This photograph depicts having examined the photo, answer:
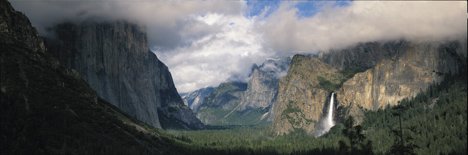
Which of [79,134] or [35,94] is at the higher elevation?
[35,94]

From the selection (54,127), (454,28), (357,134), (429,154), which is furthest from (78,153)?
(454,28)

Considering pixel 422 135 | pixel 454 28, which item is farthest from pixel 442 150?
pixel 454 28

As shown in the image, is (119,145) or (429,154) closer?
(429,154)

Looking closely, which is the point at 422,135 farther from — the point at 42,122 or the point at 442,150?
the point at 42,122

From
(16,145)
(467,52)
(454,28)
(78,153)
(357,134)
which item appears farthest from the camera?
(78,153)

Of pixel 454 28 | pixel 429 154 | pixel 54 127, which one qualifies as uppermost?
pixel 454 28

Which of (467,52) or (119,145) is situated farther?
(119,145)

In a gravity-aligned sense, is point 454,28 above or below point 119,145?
above

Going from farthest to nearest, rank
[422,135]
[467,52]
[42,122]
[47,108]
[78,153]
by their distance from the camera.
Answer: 1. [422,135]
2. [47,108]
3. [42,122]
4. [78,153]
5. [467,52]

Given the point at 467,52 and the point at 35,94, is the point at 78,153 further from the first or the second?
the point at 467,52
